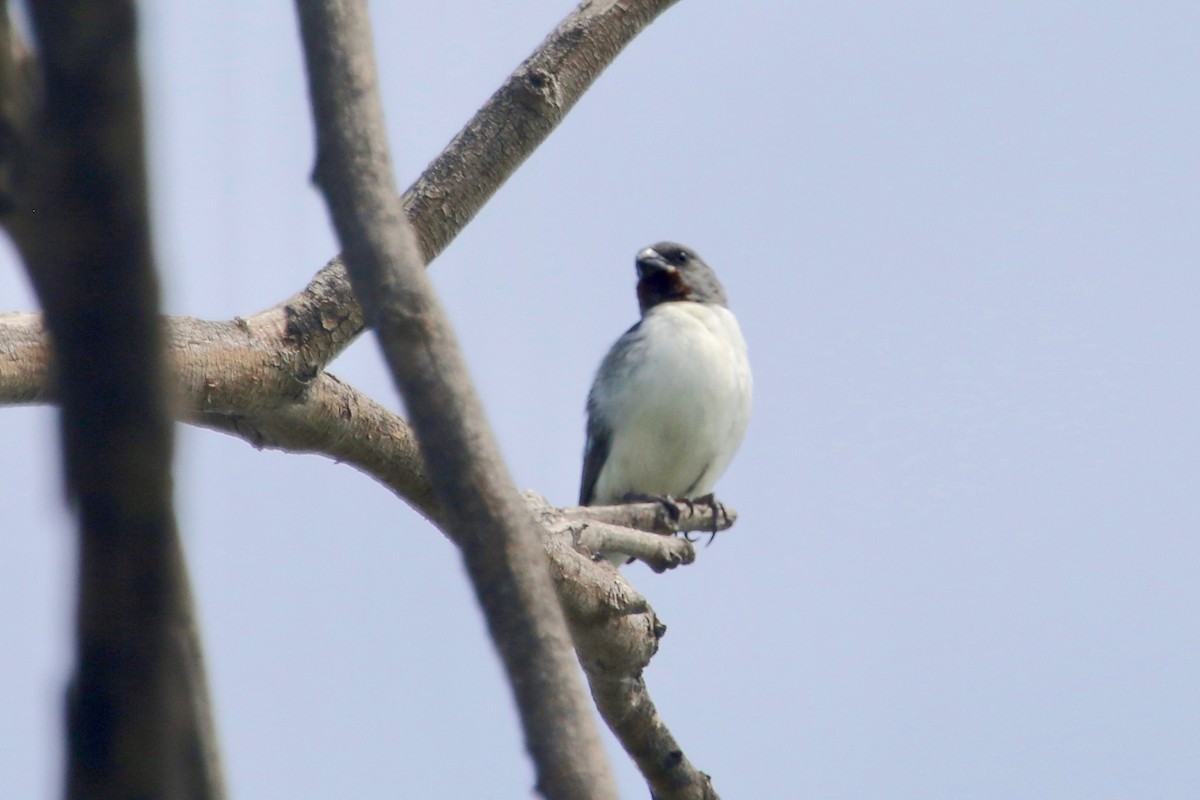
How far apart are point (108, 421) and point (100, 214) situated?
0.60ft

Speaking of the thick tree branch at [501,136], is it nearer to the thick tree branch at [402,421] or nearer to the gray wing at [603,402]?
the thick tree branch at [402,421]

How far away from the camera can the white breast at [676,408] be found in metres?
9.54

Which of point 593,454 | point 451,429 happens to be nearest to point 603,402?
point 593,454

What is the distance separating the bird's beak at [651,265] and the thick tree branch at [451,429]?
8.41m

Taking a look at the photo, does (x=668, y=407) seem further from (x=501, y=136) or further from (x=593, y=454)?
(x=501, y=136)

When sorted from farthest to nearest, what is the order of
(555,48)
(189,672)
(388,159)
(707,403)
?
1. (707,403)
2. (555,48)
3. (388,159)
4. (189,672)

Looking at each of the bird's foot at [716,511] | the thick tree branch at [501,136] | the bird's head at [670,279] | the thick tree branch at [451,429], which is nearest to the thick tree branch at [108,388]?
the thick tree branch at [451,429]

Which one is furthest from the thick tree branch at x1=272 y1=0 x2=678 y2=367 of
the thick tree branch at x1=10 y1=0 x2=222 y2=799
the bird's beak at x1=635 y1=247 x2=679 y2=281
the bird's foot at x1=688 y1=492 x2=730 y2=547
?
the thick tree branch at x1=10 y1=0 x2=222 y2=799

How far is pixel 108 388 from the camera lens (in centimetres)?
133

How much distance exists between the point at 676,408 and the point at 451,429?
291 inches

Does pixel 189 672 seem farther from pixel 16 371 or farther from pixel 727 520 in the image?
pixel 727 520

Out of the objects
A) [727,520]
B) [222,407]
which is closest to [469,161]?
[222,407]

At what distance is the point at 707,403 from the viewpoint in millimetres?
9555

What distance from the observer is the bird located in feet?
31.3
